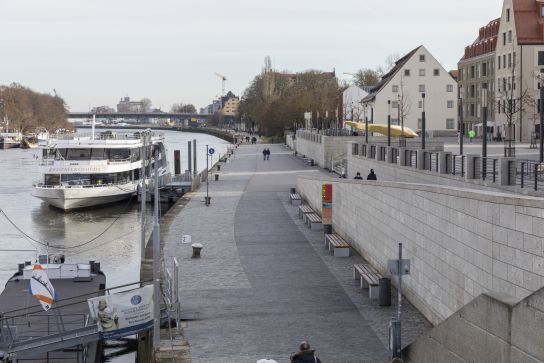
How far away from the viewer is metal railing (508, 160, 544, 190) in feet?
63.3

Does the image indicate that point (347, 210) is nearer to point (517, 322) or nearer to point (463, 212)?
point (463, 212)

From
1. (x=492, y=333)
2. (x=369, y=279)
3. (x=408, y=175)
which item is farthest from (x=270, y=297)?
(x=492, y=333)

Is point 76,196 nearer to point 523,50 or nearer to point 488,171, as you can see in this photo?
point 488,171

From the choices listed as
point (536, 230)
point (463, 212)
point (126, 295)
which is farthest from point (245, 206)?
point (536, 230)

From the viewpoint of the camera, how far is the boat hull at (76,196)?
57.0 meters

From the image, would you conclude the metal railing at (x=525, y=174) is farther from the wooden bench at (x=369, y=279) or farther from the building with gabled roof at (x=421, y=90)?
the building with gabled roof at (x=421, y=90)

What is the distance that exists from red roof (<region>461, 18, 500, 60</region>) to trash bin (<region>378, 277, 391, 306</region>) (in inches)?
2887

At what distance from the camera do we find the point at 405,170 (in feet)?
104

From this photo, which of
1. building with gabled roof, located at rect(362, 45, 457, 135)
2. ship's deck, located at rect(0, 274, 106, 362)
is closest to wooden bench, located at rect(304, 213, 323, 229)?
ship's deck, located at rect(0, 274, 106, 362)

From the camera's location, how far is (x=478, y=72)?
9719cm

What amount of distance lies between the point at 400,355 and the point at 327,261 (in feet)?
44.3

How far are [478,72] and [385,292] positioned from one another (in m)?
79.2

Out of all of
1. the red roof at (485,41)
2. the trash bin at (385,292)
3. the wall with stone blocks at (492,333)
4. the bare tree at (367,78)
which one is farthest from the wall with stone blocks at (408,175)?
the bare tree at (367,78)

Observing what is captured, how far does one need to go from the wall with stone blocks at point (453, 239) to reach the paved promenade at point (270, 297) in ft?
3.33
